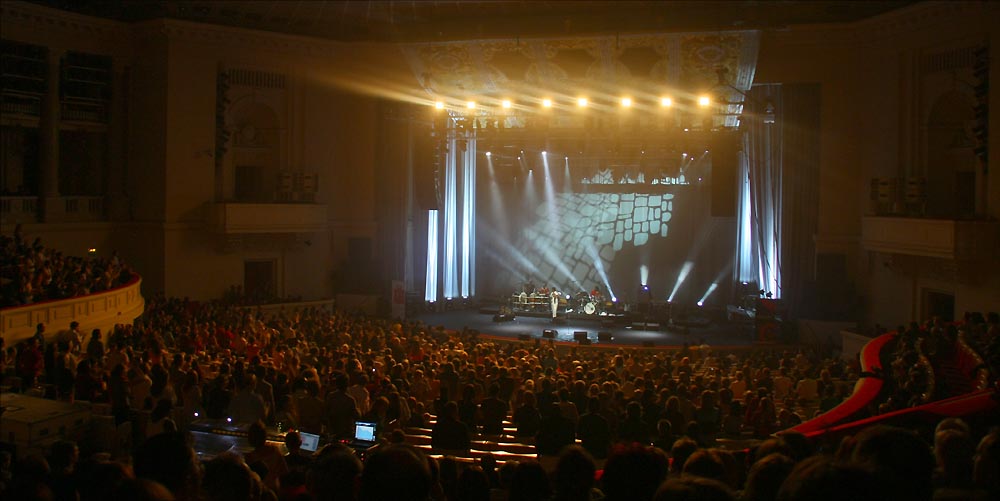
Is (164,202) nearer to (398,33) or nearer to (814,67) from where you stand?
(398,33)

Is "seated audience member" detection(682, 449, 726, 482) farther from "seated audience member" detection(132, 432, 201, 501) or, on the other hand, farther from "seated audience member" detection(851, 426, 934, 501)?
"seated audience member" detection(132, 432, 201, 501)

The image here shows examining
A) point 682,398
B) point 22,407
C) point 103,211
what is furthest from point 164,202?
point 682,398

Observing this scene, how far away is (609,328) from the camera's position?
78.3ft

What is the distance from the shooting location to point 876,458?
8.13ft

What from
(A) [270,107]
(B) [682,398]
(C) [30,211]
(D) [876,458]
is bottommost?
(B) [682,398]

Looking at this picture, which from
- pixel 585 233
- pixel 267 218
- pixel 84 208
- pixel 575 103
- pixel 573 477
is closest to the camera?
pixel 573 477

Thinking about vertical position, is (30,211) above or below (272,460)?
above

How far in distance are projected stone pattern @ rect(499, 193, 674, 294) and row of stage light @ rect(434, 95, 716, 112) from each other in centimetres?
634

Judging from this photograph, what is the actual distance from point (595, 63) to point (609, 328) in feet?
24.8

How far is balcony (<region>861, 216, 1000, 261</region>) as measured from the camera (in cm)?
1673

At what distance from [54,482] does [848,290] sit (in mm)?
21095

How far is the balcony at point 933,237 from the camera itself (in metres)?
16.7

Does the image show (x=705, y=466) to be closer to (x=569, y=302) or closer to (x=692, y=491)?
(x=692, y=491)

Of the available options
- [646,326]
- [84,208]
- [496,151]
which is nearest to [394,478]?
[646,326]
